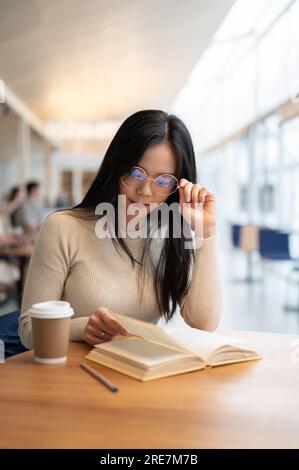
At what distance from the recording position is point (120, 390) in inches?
37.1

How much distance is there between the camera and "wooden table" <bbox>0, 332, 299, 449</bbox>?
0.75m

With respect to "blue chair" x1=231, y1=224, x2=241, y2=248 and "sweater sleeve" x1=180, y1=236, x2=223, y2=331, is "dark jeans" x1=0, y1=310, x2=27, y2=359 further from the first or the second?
"blue chair" x1=231, y1=224, x2=241, y2=248

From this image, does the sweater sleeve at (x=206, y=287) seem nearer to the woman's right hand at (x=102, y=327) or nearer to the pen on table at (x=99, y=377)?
the woman's right hand at (x=102, y=327)

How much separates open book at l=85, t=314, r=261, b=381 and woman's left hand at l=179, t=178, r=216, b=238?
0.30m

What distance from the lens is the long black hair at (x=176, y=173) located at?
4.52 ft

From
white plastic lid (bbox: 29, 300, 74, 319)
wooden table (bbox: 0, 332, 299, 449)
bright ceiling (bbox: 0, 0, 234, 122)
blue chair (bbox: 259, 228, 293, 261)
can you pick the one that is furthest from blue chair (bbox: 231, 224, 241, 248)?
white plastic lid (bbox: 29, 300, 74, 319)

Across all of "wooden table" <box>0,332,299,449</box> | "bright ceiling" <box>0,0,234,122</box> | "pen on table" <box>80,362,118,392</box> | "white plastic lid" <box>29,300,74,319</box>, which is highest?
"bright ceiling" <box>0,0,234,122</box>

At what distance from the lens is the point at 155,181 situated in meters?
1.36

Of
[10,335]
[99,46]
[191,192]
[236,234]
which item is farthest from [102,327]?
[99,46]

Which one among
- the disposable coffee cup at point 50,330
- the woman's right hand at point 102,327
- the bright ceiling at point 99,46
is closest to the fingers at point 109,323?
the woman's right hand at point 102,327

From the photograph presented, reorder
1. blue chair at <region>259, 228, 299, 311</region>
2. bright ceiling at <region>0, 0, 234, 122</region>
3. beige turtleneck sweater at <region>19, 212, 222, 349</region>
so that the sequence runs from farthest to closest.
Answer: bright ceiling at <region>0, 0, 234, 122</region>
blue chair at <region>259, 228, 299, 311</region>
beige turtleneck sweater at <region>19, 212, 222, 349</region>

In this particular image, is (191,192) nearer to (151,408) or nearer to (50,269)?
(50,269)

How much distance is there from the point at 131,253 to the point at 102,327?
0.33m

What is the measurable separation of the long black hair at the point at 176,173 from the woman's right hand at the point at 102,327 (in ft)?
0.83
